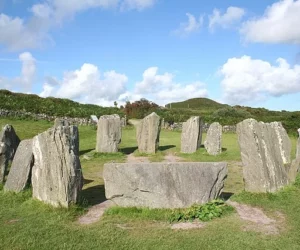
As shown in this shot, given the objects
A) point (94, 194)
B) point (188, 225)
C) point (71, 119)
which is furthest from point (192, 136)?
point (71, 119)

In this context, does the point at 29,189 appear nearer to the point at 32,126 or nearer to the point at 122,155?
the point at 122,155

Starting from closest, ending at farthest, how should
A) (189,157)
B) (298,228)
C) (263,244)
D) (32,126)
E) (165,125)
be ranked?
(263,244), (298,228), (189,157), (32,126), (165,125)

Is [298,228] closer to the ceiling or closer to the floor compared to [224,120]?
closer to the floor

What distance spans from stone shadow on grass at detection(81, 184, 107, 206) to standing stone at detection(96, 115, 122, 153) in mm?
7848

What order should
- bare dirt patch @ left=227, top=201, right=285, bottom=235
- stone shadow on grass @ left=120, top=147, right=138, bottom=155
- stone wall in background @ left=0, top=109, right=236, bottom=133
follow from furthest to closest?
stone wall in background @ left=0, top=109, right=236, bottom=133
stone shadow on grass @ left=120, top=147, right=138, bottom=155
bare dirt patch @ left=227, top=201, right=285, bottom=235

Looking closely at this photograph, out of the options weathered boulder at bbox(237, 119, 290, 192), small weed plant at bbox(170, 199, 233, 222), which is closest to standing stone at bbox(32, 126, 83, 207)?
small weed plant at bbox(170, 199, 233, 222)

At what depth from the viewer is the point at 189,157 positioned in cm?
2005

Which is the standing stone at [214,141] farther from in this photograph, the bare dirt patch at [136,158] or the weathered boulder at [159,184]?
the weathered boulder at [159,184]

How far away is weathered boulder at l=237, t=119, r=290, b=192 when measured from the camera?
11.3 m

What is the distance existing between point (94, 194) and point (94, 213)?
7.29 feet

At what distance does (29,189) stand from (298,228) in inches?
306

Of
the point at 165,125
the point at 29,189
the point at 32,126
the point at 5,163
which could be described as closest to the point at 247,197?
the point at 29,189

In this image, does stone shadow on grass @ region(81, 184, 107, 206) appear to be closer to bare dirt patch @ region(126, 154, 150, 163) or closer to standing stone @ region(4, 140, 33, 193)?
standing stone @ region(4, 140, 33, 193)

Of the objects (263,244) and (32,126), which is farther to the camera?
(32,126)
